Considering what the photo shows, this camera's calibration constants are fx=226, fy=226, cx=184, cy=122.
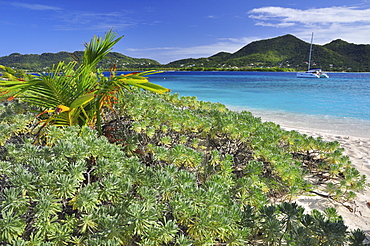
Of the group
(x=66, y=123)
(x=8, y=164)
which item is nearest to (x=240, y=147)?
(x=66, y=123)

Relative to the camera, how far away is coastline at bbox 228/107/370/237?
2.91m

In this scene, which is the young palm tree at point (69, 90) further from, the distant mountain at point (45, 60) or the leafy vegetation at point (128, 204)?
the distant mountain at point (45, 60)

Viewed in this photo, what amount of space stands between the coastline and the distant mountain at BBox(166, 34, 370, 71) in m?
78.7

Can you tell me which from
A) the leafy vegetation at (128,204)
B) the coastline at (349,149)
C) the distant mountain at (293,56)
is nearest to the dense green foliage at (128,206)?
the leafy vegetation at (128,204)

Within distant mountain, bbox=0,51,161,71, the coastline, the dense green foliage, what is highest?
distant mountain, bbox=0,51,161,71

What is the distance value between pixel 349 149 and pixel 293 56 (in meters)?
107

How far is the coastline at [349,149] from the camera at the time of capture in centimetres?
291

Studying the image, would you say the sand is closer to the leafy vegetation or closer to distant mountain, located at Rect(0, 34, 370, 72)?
the leafy vegetation

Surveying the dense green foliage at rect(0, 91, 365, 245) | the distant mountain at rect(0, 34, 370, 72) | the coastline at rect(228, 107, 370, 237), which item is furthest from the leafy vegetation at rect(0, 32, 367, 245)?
the distant mountain at rect(0, 34, 370, 72)

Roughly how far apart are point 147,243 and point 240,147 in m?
2.64

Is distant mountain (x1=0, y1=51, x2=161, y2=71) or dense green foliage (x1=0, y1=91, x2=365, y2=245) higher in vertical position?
distant mountain (x1=0, y1=51, x2=161, y2=71)

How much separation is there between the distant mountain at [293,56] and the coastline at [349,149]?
78695 millimetres

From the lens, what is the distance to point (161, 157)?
2.28m

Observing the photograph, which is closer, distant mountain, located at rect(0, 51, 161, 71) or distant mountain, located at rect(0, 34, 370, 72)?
distant mountain, located at rect(0, 51, 161, 71)
